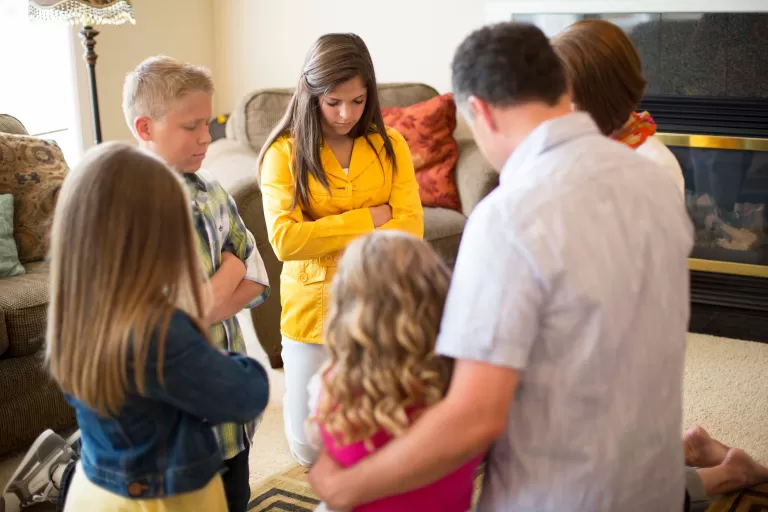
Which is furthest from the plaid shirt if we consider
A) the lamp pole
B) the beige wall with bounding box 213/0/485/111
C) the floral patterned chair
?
the beige wall with bounding box 213/0/485/111

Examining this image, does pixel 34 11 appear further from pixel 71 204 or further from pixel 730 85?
pixel 730 85

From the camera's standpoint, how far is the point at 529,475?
1194mm

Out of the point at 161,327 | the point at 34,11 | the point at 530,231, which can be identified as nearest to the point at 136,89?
the point at 161,327

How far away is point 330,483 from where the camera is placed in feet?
3.97

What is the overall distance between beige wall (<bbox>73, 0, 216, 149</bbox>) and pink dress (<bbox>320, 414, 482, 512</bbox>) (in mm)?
3681

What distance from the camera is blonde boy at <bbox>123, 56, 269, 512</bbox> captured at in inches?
68.0

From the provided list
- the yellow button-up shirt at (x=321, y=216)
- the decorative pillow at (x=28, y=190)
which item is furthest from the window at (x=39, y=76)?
the yellow button-up shirt at (x=321, y=216)

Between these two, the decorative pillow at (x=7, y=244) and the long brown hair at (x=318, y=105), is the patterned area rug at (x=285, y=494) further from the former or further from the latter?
the decorative pillow at (x=7, y=244)

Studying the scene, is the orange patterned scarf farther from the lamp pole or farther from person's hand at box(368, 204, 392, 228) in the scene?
the lamp pole

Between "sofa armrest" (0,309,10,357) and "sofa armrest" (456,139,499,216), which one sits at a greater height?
"sofa armrest" (456,139,499,216)

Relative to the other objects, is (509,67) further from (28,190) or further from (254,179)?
(28,190)

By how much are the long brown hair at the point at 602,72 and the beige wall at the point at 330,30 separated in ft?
8.65

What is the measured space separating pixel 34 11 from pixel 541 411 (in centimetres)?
310

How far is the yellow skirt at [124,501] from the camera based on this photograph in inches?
54.4
